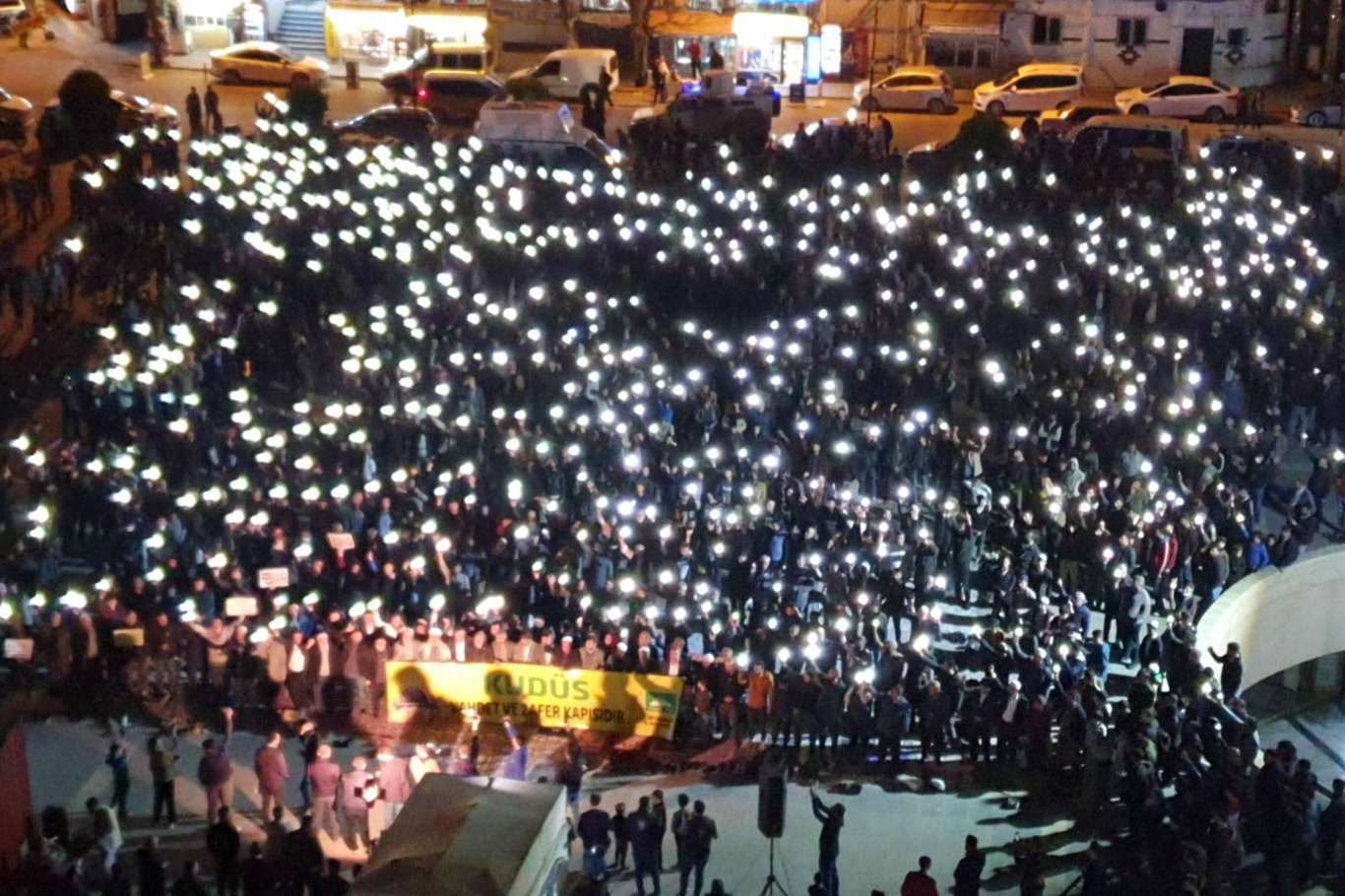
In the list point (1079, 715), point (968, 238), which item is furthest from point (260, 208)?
point (1079, 715)

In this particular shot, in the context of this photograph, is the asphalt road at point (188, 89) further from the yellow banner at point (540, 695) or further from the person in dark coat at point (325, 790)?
the person in dark coat at point (325, 790)

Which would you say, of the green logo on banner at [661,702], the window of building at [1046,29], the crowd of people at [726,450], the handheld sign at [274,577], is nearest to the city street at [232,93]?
the window of building at [1046,29]

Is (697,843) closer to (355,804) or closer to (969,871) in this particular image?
(969,871)

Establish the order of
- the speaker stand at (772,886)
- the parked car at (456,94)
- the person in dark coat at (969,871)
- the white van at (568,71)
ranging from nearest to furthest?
the person in dark coat at (969,871)
the speaker stand at (772,886)
the parked car at (456,94)
the white van at (568,71)

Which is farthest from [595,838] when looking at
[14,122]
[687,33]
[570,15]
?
[570,15]

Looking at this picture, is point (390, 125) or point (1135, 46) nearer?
point (390, 125)
